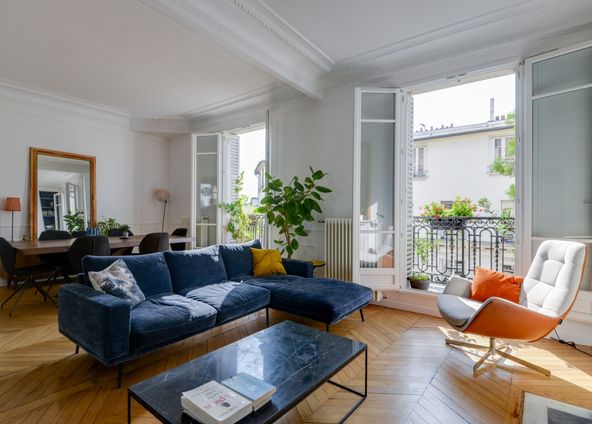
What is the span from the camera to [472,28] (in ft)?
9.95

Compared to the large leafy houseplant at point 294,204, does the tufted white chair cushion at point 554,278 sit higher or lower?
lower

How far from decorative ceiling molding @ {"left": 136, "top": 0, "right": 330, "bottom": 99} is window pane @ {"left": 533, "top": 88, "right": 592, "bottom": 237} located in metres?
2.46

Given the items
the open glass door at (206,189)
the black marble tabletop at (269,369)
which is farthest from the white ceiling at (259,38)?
the black marble tabletop at (269,369)

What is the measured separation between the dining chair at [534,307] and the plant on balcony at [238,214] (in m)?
3.97

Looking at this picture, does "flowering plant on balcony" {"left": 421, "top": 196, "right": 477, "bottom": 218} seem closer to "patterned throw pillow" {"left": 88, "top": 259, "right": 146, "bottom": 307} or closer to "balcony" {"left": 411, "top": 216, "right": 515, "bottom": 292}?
"balcony" {"left": 411, "top": 216, "right": 515, "bottom": 292}

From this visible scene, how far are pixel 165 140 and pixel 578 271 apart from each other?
6.97 meters

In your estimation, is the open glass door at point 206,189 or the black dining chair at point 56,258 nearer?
the black dining chair at point 56,258

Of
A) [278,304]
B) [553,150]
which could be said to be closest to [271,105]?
[278,304]

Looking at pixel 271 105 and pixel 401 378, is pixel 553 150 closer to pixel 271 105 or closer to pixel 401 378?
pixel 401 378

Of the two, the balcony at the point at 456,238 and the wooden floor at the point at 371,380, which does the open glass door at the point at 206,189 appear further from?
the balcony at the point at 456,238

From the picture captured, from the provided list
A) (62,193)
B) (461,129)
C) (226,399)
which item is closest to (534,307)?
(226,399)

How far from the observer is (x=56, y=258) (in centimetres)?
431

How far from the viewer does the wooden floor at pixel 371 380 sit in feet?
5.98

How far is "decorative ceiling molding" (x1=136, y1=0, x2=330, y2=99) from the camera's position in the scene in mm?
2585
